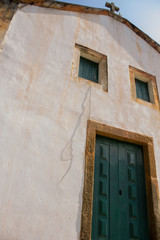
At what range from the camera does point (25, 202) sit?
2.47m

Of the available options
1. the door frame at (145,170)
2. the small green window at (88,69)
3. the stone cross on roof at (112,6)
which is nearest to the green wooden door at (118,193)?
the door frame at (145,170)

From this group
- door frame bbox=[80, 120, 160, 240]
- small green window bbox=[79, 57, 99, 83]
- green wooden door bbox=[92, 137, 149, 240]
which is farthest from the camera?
small green window bbox=[79, 57, 99, 83]

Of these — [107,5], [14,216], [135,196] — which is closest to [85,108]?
[135,196]

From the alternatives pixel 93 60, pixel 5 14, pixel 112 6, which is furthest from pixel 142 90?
pixel 5 14

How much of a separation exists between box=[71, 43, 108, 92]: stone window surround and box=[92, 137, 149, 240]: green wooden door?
1.17 metres

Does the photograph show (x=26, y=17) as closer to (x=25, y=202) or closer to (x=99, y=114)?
(x=99, y=114)

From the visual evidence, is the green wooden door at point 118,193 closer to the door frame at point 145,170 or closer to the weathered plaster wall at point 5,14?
the door frame at point 145,170

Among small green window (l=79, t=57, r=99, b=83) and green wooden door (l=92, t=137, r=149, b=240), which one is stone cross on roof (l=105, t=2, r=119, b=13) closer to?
small green window (l=79, t=57, r=99, b=83)

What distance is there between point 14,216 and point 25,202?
0.65 ft

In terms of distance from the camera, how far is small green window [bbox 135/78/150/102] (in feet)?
15.3

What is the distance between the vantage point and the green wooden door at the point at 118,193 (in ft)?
9.78

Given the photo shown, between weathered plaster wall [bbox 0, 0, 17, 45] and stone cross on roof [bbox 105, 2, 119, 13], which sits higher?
stone cross on roof [bbox 105, 2, 119, 13]

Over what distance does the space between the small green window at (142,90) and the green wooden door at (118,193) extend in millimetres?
1477

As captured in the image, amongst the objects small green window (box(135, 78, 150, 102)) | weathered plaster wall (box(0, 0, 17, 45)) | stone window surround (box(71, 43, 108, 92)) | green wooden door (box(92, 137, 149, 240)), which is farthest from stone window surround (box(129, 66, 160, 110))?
weathered plaster wall (box(0, 0, 17, 45))
